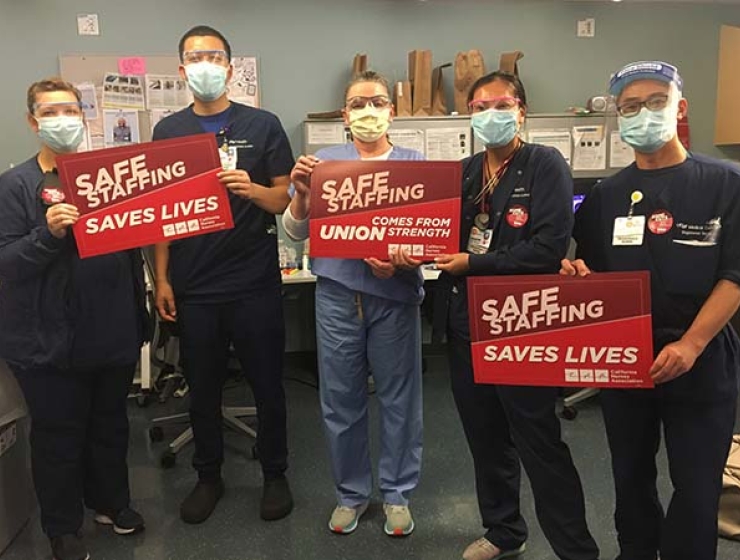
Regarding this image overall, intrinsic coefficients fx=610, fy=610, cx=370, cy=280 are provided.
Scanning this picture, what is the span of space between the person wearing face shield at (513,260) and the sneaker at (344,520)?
635 mm

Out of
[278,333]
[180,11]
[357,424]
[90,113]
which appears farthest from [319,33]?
[357,424]

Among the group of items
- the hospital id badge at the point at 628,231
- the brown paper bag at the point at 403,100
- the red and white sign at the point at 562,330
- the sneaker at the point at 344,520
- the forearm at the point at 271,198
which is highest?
the brown paper bag at the point at 403,100

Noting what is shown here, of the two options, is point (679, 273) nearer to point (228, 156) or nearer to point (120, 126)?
point (228, 156)

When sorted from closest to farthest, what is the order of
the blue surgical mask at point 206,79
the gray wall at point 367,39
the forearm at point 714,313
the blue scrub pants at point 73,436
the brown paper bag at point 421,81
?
the forearm at point 714,313
the blue scrub pants at point 73,436
the blue surgical mask at point 206,79
the gray wall at point 367,39
the brown paper bag at point 421,81

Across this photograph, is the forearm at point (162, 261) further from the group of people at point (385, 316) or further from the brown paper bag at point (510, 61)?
the brown paper bag at point (510, 61)

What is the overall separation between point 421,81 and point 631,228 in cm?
268

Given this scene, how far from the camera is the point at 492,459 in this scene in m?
1.89

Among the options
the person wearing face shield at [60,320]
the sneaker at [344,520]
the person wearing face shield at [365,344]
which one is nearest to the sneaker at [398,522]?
the person wearing face shield at [365,344]

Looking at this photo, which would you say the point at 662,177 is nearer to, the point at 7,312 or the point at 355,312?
the point at 355,312

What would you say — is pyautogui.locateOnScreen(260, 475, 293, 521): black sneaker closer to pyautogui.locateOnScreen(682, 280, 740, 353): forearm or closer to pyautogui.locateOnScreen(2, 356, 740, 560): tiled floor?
pyautogui.locateOnScreen(2, 356, 740, 560): tiled floor

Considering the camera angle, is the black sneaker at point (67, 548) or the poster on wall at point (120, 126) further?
the poster on wall at point (120, 126)

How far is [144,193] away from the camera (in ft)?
5.99

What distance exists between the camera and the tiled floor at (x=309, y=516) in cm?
212

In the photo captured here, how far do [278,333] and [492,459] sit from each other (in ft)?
2.90
